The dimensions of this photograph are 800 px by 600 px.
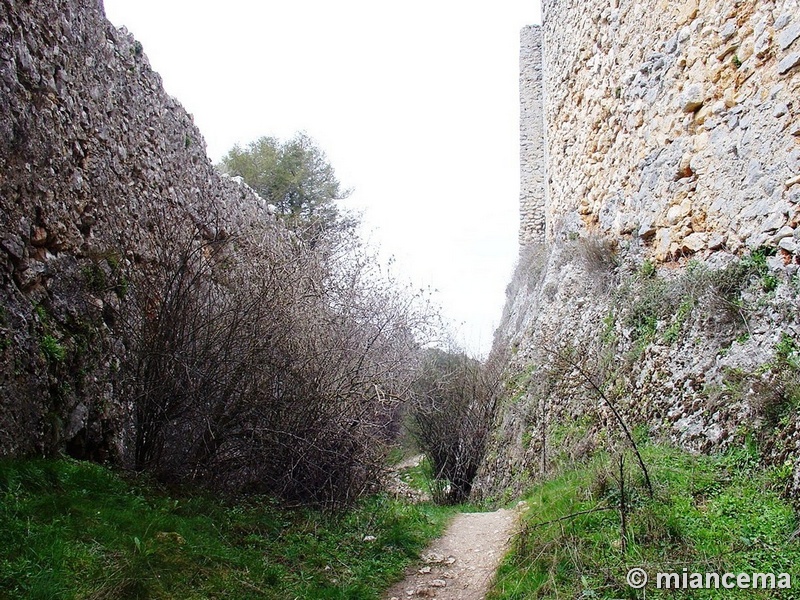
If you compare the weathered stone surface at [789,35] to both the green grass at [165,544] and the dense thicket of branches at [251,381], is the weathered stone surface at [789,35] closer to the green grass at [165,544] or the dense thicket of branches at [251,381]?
the dense thicket of branches at [251,381]

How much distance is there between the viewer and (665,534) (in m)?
3.95

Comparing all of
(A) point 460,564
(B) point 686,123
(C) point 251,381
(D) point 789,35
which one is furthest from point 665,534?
(B) point 686,123

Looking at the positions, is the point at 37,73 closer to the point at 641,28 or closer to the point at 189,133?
the point at 189,133

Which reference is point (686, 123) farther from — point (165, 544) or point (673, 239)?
point (165, 544)

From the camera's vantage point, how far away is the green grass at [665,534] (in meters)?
3.55

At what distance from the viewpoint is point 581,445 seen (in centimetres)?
661

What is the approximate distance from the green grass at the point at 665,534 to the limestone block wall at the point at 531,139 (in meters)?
13.9

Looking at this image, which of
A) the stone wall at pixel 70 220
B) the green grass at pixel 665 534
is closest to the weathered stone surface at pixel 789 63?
the green grass at pixel 665 534

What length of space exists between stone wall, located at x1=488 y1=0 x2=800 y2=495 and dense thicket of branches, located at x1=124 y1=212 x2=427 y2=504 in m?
2.66

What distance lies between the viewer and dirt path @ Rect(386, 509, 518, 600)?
15.2 feet

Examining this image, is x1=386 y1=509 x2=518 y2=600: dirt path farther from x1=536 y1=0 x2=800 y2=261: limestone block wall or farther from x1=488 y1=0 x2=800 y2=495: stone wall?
x1=536 y1=0 x2=800 y2=261: limestone block wall

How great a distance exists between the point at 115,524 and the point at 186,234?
10.3 feet

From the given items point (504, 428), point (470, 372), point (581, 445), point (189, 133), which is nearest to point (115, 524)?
point (581, 445)

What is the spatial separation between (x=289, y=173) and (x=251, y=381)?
13470 millimetres
